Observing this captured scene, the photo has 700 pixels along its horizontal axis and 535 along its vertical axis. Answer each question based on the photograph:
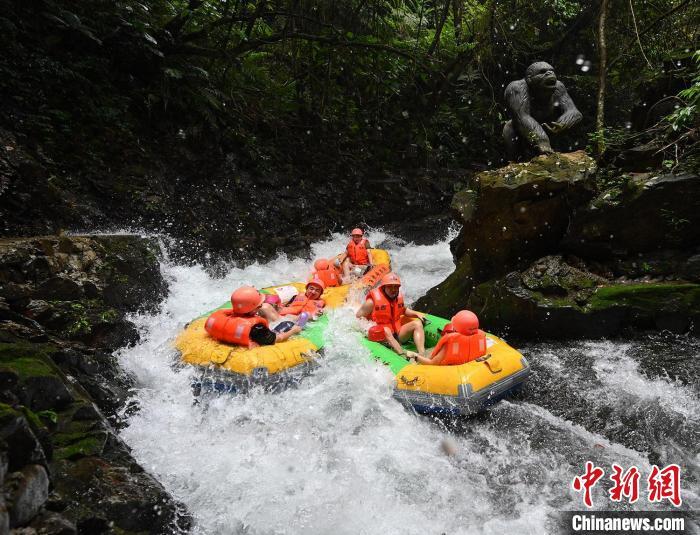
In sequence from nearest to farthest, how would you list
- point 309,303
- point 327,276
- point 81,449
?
1. point 81,449
2. point 309,303
3. point 327,276

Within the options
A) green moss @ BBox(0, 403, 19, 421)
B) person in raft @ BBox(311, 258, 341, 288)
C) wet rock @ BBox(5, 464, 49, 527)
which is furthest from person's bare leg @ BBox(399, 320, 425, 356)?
green moss @ BBox(0, 403, 19, 421)

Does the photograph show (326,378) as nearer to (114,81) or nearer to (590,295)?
(590,295)

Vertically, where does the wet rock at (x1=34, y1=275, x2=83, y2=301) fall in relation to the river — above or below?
above

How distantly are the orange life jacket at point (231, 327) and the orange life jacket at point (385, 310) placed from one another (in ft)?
4.46

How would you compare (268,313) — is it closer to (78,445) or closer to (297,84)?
(78,445)

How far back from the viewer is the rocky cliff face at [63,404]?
2447 millimetres

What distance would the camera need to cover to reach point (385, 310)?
19.3 ft

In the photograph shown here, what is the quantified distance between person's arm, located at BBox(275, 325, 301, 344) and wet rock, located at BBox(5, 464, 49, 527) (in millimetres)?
3243

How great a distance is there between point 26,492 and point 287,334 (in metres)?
3.58

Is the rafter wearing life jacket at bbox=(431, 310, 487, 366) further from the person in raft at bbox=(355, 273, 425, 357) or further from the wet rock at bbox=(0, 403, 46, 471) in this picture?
the wet rock at bbox=(0, 403, 46, 471)

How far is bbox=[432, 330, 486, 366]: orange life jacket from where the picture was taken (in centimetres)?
502

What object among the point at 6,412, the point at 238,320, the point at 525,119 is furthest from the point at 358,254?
the point at 6,412

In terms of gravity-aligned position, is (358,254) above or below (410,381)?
above

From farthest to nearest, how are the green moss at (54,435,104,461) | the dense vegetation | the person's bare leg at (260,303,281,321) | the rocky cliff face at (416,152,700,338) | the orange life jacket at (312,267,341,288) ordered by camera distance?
the orange life jacket at (312,267,341,288) < the dense vegetation < the person's bare leg at (260,303,281,321) < the rocky cliff face at (416,152,700,338) < the green moss at (54,435,104,461)
